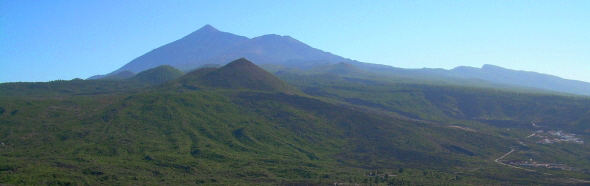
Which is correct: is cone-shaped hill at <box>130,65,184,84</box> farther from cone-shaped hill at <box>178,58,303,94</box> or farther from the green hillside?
the green hillside

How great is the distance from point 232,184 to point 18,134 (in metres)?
32.7

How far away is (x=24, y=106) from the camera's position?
68.9m

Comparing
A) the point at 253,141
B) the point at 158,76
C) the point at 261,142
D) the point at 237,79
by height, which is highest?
the point at 237,79

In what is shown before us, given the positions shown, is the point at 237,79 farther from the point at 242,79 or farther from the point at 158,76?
the point at 158,76

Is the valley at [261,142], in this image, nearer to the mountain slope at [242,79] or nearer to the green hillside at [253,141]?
the green hillside at [253,141]

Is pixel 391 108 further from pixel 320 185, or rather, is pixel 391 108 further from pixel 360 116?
pixel 320 185

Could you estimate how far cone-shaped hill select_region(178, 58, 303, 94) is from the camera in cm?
A: 10319

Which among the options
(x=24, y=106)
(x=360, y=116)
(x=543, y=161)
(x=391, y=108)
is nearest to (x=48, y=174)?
(x=24, y=106)

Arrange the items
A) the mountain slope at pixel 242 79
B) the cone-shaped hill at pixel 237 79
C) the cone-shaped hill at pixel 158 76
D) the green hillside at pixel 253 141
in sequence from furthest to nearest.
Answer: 1. the cone-shaped hill at pixel 158 76
2. the mountain slope at pixel 242 79
3. the cone-shaped hill at pixel 237 79
4. the green hillside at pixel 253 141

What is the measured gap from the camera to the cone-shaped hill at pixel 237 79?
339 feet

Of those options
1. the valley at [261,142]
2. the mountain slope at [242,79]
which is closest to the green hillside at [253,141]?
the valley at [261,142]

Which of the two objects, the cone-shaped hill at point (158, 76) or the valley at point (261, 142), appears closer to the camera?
the valley at point (261, 142)

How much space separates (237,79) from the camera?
107312 mm

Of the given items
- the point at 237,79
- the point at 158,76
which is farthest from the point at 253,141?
the point at 158,76
